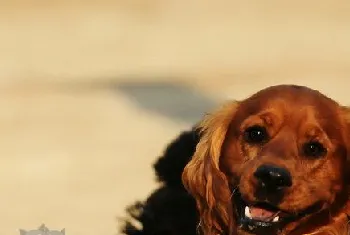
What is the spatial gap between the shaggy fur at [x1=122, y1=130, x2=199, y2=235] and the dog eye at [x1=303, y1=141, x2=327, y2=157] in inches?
29.0

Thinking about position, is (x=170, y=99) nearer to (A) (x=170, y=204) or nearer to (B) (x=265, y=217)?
(A) (x=170, y=204)

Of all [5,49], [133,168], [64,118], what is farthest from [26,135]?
[5,49]

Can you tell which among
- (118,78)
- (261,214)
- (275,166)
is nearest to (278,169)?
(275,166)

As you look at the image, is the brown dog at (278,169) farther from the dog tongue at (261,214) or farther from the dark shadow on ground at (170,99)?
the dark shadow on ground at (170,99)

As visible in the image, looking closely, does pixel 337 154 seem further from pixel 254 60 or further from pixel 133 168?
pixel 254 60

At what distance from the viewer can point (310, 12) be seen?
32.4 feet

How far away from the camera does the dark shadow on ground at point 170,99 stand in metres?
7.64

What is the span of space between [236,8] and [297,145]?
514 cm

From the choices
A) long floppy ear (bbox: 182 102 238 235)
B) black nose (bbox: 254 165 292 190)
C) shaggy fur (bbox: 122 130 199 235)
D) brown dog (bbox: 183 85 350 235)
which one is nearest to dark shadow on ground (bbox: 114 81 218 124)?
shaggy fur (bbox: 122 130 199 235)

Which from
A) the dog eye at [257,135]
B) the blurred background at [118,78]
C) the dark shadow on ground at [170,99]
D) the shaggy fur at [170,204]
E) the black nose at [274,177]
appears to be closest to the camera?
the black nose at [274,177]

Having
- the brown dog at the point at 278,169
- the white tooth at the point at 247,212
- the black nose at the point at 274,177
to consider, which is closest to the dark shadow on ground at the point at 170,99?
the brown dog at the point at 278,169

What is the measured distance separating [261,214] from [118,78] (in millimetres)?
3691

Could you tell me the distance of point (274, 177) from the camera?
460 centimetres

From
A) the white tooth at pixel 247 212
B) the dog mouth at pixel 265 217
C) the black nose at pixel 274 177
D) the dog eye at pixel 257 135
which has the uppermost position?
the dog eye at pixel 257 135
